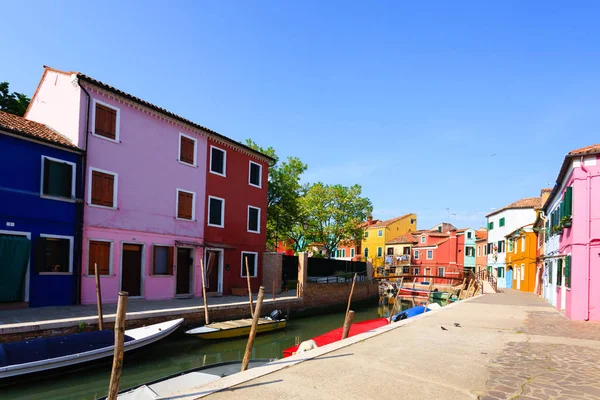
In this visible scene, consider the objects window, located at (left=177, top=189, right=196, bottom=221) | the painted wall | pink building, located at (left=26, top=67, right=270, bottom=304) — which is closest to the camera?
the painted wall

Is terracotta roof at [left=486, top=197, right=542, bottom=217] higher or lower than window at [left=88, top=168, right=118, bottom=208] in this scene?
higher

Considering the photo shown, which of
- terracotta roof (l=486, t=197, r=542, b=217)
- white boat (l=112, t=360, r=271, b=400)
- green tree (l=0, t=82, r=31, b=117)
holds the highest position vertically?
green tree (l=0, t=82, r=31, b=117)

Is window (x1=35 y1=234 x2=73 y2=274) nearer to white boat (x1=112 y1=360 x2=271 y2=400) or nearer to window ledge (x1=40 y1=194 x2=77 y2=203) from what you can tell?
window ledge (x1=40 y1=194 x2=77 y2=203)

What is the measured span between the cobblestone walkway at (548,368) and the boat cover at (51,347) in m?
9.05

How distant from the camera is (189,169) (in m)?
20.5

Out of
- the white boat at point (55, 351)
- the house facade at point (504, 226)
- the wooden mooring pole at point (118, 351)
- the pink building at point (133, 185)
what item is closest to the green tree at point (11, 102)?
the pink building at point (133, 185)

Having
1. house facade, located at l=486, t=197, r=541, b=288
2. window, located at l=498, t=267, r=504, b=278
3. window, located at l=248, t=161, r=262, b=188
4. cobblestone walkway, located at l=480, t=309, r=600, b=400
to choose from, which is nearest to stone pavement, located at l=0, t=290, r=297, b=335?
window, located at l=248, t=161, r=262, b=188

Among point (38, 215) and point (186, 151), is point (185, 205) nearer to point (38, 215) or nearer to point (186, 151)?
point (186, 151)

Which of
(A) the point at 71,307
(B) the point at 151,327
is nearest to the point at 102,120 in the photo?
(A) the point at 71,307

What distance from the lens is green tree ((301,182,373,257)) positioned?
44269 millimetres

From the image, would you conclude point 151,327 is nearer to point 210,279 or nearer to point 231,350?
point 231,350

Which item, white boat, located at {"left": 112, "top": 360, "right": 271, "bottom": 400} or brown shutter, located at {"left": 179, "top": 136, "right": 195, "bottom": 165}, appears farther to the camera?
brown shutter, located at {"left": 179, "top": 136, "right": 195, "bottom": 165}

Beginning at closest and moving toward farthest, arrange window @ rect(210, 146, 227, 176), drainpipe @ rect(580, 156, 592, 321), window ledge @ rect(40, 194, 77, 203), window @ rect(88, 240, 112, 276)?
drainpipe @ rect(580, 156, 592, 321), window ledge @ rect(40, 194, 77, 203), window @ rect(88, 240, 112, 276), window @ rect(210, 146, 227, 176)

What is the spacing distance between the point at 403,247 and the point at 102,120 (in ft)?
160
